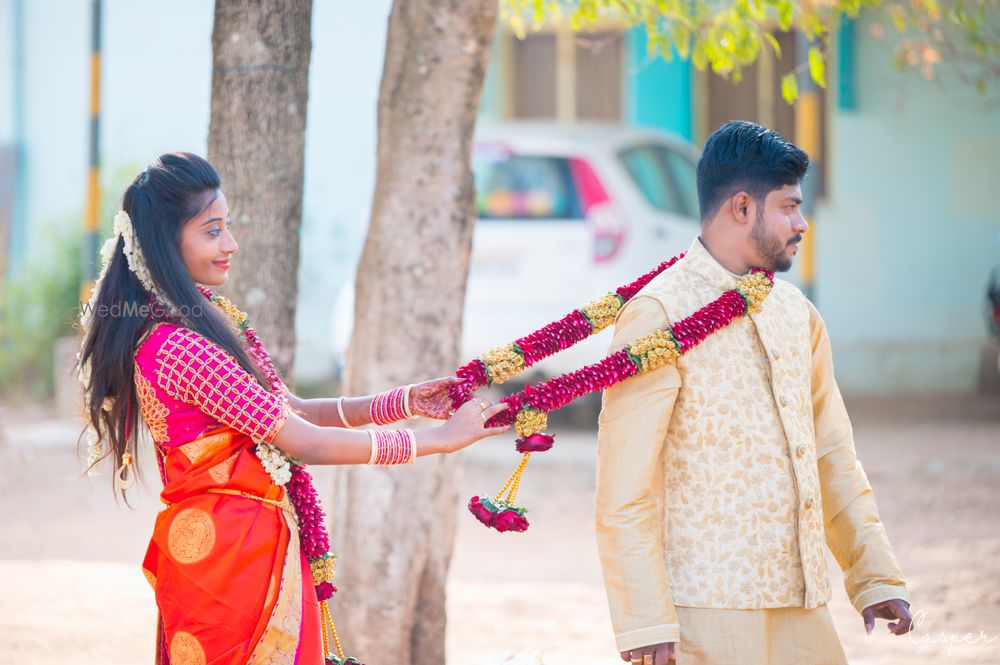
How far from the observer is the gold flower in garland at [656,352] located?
9.28ft

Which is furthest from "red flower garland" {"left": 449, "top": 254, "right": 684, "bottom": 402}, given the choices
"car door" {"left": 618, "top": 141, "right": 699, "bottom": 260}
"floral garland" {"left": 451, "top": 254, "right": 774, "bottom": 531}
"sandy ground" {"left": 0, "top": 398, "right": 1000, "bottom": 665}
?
"car door" {"left": 618, "top": 141, "right": 699, "bottom": 260}

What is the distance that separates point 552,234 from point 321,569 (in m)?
6.41

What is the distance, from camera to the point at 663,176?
10.1 m

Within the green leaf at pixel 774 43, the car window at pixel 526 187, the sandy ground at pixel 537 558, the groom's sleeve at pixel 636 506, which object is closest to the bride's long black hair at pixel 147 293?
the groom's sleeve at pixel 636 506

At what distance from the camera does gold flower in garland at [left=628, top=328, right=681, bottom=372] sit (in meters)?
2.83

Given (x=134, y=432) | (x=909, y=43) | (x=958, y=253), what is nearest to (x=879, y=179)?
(x=958, y=253)

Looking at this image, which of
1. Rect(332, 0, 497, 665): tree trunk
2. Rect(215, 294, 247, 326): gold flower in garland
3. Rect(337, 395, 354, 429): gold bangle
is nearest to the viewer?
Rect(215, 294, 247, 326): gold flower in garland

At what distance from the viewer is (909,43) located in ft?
27.8

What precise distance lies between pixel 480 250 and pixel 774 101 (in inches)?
168

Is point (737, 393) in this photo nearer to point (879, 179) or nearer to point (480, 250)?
point (480, 250)

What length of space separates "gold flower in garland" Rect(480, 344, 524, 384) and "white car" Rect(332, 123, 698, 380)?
6.01 meters

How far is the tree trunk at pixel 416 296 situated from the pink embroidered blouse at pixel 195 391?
172 cm

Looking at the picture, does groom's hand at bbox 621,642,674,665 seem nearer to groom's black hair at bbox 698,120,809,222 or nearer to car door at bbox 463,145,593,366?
groom's black hair at bbox 698,120,809,222

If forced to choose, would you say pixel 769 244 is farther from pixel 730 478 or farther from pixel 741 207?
pixel 730 478
